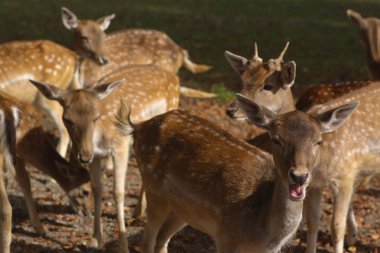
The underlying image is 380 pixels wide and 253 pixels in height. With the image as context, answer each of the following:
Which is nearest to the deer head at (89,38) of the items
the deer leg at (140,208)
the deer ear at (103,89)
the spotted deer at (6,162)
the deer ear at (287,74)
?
the deer leg at (140,208)

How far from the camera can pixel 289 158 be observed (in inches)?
192

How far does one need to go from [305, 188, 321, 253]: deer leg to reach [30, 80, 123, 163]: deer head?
1.77m

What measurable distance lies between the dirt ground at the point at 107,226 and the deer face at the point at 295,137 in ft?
4.88

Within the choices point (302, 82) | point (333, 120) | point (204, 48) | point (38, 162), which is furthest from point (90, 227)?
point (204, 48)

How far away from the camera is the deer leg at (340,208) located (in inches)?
253

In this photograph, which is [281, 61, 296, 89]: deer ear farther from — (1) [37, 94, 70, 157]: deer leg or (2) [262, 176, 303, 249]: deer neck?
(1) [37, 94, 70, 157]: deer leg

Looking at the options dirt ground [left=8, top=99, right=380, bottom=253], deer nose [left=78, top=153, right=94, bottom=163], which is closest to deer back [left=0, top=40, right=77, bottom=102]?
dirt ground [left=8, top=99, right=380, bottom=253]

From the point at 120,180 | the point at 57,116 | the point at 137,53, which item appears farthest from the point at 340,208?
the point at 137,53

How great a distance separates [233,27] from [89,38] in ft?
27.0

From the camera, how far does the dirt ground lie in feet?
22.9

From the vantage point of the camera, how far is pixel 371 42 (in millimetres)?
9969

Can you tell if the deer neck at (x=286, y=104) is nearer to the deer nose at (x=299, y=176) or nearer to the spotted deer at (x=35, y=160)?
the spotted deer at (x=35, y=160)

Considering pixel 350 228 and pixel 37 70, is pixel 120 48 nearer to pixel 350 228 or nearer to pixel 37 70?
pixel 37 70

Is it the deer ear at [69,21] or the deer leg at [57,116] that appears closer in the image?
the deer leg at [57,116]
